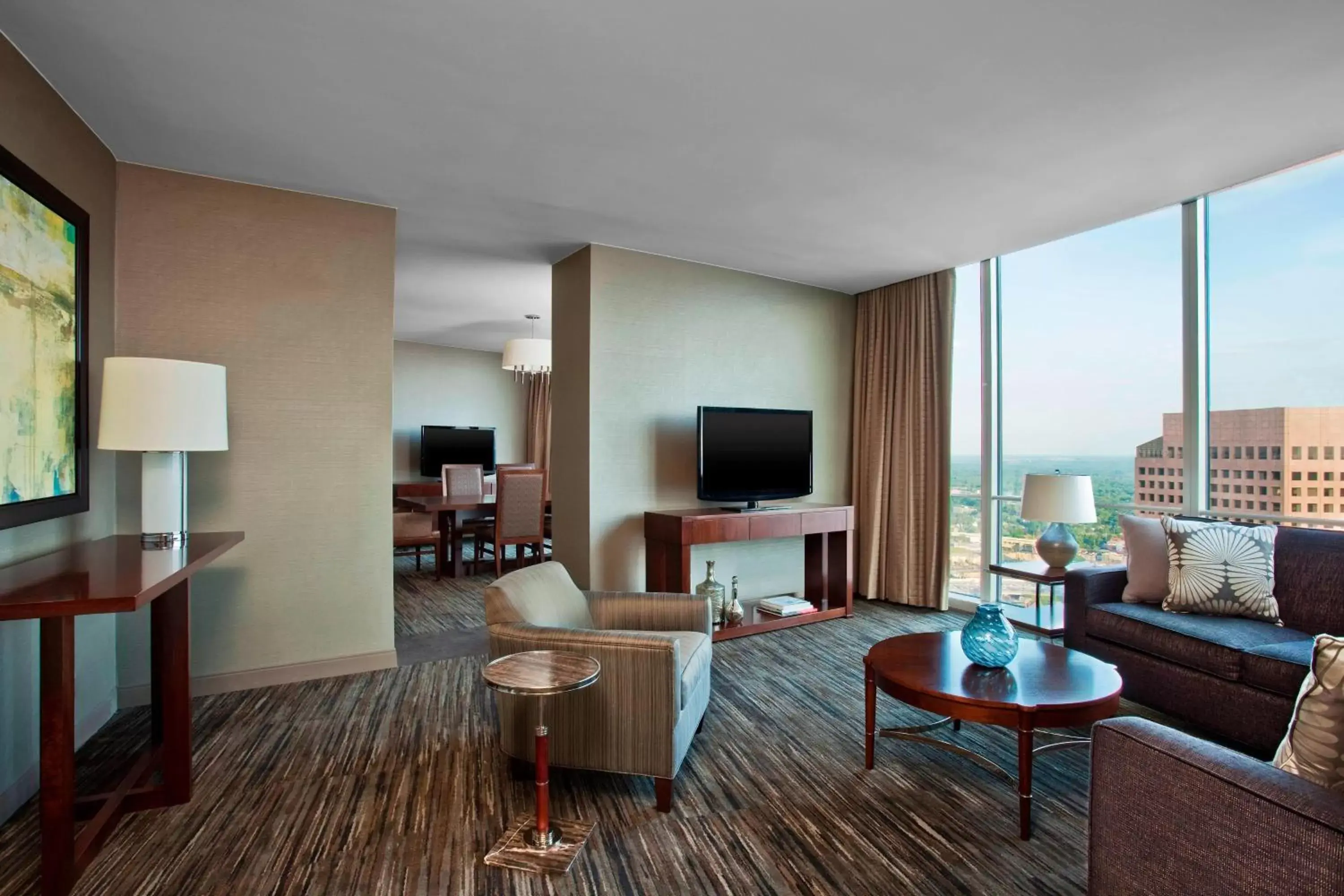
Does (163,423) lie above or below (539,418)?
below

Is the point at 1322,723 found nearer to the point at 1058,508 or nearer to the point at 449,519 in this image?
the point at 1058,508

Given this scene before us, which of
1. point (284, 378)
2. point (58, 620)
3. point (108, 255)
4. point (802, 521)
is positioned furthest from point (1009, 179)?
point (108, 255)

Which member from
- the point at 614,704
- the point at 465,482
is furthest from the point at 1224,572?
the point at 465,482

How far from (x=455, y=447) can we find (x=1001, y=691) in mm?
7722

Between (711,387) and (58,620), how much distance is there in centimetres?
376

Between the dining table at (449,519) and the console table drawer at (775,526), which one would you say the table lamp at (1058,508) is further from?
the dining table at (449,519)

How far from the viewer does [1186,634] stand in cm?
275

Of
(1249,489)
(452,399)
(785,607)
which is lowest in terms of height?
(785,607)

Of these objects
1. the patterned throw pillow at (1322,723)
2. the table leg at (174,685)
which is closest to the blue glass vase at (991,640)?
the patterned throw pillow at (1322,723)

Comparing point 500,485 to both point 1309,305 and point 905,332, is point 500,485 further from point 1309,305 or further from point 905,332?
point 1309,305

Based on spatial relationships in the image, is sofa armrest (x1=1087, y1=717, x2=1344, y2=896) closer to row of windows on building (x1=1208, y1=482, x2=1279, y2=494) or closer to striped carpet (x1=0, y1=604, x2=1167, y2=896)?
striped carpet (x1=0, y1=604, x2=1167, y2=896)

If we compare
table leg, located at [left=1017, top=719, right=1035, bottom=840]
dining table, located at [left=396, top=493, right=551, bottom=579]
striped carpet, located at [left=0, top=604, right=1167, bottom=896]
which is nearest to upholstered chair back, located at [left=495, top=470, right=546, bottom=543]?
dining table, located at [left=396, top=493, right=551, bottom=579]

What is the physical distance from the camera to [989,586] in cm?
480

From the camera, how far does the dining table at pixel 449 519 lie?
5.99m
